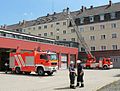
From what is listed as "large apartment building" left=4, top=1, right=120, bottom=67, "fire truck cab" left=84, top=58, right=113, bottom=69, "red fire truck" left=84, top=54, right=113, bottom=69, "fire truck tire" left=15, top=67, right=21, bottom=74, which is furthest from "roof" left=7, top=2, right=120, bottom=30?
"fire truck tire" left=15, top=67, right=21, bottom=74

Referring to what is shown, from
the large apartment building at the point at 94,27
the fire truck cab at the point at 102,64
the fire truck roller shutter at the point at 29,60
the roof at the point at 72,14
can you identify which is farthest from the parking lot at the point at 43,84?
the roof at the point at 72,14

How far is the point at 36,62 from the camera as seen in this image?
1439 inches

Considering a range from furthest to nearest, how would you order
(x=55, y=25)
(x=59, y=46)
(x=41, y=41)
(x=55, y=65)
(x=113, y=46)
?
(x=55, y=25) → (x=113, y=46) → (x=59, y=46) → (x=41, y=41) → (x=55, y=65)

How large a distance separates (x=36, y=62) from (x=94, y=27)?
4352 centimetres

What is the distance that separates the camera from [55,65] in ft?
121

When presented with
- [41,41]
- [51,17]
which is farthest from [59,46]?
[51,17]

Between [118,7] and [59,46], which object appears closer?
[59,46]

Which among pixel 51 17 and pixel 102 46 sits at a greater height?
pixel 51 17

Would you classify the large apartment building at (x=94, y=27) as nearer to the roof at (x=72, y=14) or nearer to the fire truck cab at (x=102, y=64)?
the roof at (x=72, y=14)

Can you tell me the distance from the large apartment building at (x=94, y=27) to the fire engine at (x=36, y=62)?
37.8 m

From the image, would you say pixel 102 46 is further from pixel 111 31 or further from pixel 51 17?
pixel 51 17

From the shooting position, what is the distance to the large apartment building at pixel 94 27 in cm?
7394

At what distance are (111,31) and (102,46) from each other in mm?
4399

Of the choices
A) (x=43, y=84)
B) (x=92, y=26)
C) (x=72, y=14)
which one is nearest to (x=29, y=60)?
(x=43, y=84)
